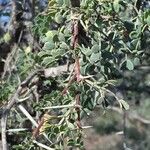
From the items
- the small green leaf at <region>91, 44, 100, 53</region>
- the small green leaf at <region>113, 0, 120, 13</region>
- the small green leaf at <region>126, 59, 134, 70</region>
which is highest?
the small green leaf at <region>113, 0, 120, 13</region>

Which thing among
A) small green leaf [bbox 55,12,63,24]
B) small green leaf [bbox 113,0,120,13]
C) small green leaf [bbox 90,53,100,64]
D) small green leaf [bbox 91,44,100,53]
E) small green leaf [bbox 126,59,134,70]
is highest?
small green leaf [bbox 113,0,120,13]

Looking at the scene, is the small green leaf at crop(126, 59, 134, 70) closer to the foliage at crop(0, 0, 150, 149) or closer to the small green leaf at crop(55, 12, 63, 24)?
the foliage at crop(0, 0, 150, 149)

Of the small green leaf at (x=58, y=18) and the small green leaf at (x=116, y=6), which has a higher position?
the small green leaf at (x=116, y=6)

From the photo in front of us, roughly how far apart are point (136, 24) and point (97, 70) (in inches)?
4.0

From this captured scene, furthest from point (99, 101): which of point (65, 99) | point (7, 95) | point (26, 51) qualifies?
point (26, 51)

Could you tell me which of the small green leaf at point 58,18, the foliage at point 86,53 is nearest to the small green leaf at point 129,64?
the foliage at point 86,53

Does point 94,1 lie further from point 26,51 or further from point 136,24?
point 26,51

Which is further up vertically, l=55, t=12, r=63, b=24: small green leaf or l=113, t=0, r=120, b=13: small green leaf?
l=113, t=0, r=120, b=13: small green leaf

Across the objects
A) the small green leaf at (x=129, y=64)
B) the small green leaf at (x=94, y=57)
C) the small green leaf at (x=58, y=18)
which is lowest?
the small green leaf at (x=129, y=64)

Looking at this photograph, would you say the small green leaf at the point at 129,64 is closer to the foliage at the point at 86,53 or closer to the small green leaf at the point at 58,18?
the foliage at the point at 86,53

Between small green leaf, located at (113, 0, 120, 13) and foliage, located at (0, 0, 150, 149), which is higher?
small green leaf, located at (113, 0, 120, 13)

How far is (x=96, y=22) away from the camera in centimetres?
90

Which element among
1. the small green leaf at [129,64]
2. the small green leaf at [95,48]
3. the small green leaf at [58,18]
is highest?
the small green leaf at [58,18]

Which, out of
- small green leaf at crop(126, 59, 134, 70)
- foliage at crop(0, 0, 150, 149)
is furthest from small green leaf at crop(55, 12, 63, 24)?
small green leaf at crop(126, 59, 134, 70)
